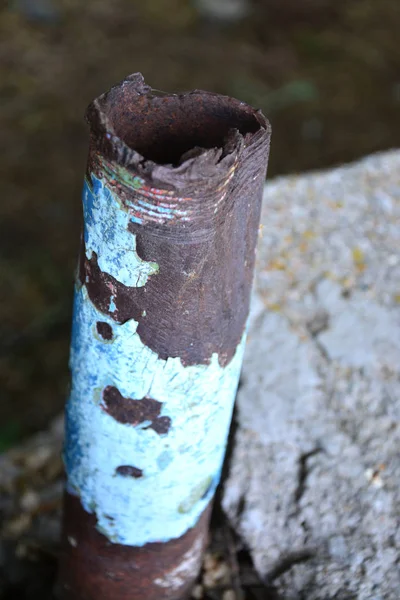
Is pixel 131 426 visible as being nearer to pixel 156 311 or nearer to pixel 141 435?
pixel 141 435

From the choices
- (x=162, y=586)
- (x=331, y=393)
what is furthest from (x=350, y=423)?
(x=162, y=586)

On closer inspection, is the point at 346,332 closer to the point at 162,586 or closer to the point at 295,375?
the point at 295,375

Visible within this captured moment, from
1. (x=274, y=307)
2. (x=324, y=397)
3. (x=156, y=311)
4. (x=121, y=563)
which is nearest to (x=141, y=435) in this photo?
(x=156, y=311)

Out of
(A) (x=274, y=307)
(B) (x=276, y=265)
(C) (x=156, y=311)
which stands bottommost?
(C) (x=156, y=311)

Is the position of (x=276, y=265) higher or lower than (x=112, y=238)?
higher

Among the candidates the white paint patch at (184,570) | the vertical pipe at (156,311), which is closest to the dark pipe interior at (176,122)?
the vertical pipe at (156,311)

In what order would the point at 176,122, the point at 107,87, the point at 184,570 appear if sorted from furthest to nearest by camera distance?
the point at 107,87 → the point at 184,570 → the point at 176,122

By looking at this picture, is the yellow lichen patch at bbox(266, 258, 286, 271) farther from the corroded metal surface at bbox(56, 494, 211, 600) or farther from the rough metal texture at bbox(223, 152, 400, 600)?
the corroded metal surface at bbox(56, 494, 211, 600)

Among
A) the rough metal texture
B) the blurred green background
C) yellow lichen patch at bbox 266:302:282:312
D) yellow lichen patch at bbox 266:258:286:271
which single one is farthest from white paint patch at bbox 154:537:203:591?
the blurred green background
